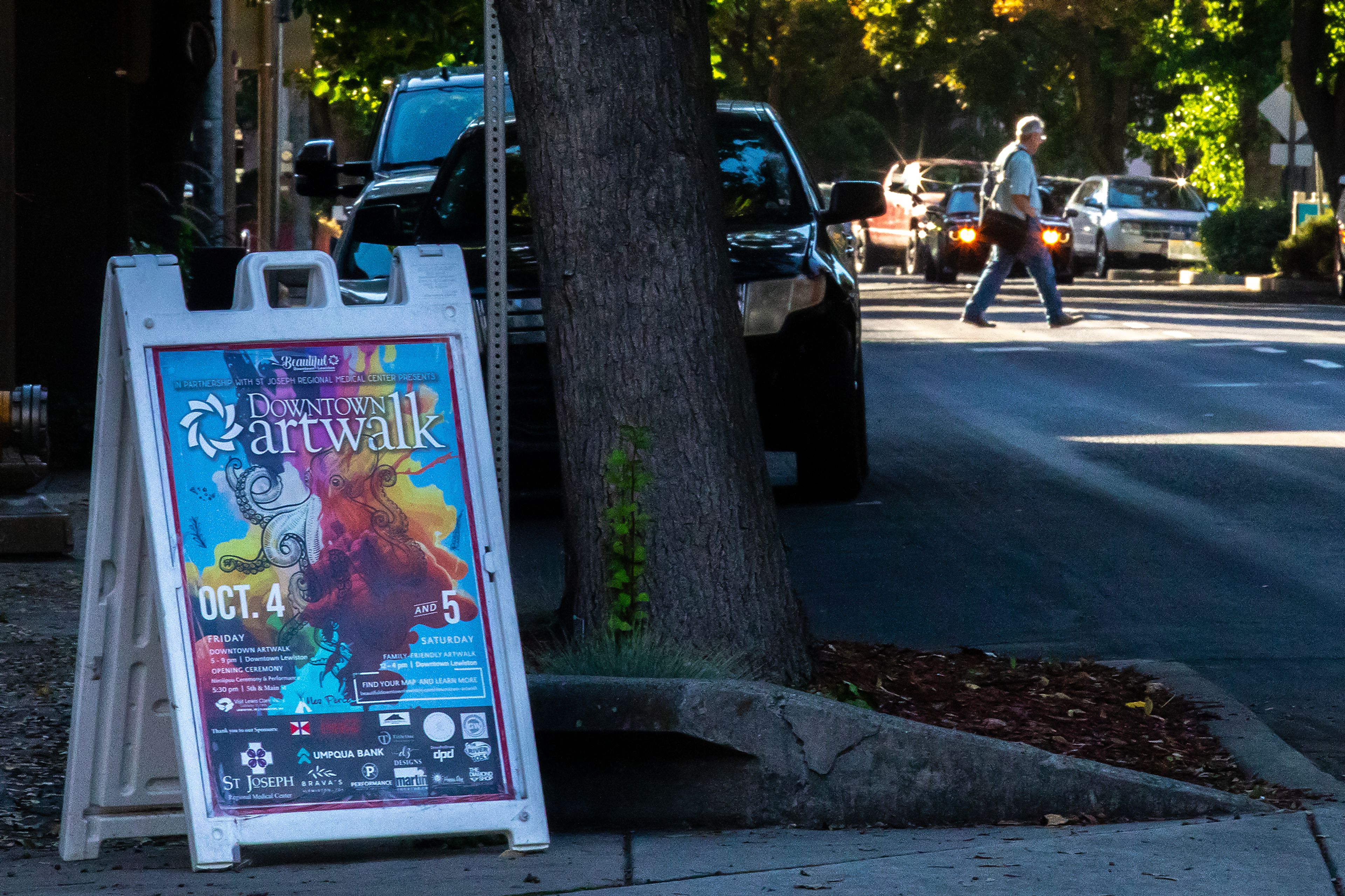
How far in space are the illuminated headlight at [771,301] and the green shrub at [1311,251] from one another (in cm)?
2108

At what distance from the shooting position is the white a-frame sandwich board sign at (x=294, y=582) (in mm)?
4363

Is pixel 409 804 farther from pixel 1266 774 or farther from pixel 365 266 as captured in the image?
pixel 365 266

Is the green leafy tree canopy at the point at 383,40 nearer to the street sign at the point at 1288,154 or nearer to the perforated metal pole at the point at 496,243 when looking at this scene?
the perforated metal pole at the point at 496,243

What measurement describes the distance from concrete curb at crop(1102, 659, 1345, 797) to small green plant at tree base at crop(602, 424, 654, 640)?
1.53 metres

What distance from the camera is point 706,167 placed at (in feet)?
17.4

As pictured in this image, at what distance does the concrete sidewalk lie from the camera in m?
4.20

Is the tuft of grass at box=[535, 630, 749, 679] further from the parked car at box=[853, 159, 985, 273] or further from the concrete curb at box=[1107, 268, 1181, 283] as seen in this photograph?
the concrete curb at box=[1107, 268, 1181, 283]

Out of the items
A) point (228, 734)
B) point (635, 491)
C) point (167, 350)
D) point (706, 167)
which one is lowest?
point (228, 734)

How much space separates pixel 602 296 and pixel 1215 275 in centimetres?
2776

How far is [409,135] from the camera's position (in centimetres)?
1274

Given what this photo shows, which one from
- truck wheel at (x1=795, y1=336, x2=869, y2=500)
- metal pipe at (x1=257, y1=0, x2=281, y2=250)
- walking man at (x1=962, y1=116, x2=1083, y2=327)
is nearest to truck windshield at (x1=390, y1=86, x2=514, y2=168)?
metal pipe at (x1=257, y1=0, x2=281, y2=250)

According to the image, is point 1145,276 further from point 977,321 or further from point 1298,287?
point 977,321

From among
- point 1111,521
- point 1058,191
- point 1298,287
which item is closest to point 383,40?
point 1111,521

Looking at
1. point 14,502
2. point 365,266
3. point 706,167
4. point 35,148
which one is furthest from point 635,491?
point 35,148
